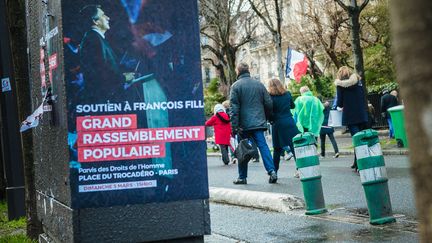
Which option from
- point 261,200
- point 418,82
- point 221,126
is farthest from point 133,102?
point 221,126

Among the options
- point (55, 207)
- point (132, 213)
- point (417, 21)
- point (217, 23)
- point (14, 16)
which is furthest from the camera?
point (217, 23)

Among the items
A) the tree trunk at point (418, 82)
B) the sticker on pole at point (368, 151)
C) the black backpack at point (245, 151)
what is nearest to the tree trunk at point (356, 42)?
the black backpack at point (245, 151)

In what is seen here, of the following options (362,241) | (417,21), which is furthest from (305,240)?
(417,21)

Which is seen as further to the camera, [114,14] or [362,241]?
[362,241]

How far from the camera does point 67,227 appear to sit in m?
4.44

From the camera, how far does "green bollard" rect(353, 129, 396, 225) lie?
6453 millimetres

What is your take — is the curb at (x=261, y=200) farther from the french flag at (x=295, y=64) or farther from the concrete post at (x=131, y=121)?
the french flag at (x=295, y=64)

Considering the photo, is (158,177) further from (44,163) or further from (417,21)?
(417,21)

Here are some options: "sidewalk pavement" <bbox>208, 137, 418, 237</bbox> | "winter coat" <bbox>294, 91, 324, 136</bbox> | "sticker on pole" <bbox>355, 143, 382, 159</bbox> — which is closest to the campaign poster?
"sticker on pole" <bbox>355, 143, 382, 159</bbox>

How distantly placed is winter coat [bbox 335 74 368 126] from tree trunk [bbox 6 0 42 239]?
6134mm

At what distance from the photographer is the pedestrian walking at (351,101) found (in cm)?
1170

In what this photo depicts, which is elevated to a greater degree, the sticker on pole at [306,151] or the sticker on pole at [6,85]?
the sticker on pole at [6,85]

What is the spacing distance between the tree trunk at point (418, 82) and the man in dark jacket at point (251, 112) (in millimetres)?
9820

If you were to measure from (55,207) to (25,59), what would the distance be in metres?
3.10
